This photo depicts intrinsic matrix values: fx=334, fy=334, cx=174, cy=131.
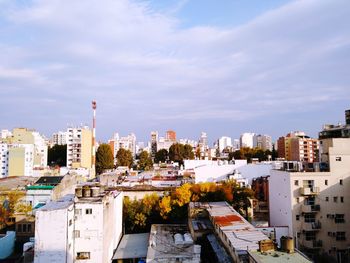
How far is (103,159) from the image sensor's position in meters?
50.7

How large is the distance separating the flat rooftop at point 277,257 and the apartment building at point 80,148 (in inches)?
1805

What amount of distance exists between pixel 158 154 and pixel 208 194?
1808 inches

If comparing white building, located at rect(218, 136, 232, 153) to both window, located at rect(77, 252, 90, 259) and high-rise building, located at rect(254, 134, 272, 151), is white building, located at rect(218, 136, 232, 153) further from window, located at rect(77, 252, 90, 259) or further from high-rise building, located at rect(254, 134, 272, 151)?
window, located at rect(77, 252, 90, 259)

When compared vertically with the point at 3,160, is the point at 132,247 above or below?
below

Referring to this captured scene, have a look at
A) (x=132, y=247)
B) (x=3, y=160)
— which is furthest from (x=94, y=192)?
(x=3, y=160)

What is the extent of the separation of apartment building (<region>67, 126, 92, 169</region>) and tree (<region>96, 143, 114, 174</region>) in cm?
400

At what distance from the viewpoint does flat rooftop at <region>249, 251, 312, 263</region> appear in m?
10.3

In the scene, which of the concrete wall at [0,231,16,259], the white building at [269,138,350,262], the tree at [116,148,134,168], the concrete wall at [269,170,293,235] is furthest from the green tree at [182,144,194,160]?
the white building at [269,138,350,262]

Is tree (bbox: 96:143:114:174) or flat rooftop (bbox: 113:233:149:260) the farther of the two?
tree (bbox: 96:143:114:174)

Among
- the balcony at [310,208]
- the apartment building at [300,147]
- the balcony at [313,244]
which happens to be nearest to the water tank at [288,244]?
the balcony at [310,208]

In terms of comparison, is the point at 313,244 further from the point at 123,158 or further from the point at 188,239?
the point at 123,158

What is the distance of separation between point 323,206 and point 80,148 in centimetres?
4372

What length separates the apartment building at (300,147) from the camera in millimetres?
55219

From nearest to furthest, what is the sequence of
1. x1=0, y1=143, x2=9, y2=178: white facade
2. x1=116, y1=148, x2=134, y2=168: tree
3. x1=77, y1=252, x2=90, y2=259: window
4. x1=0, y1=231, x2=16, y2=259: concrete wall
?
x1=77, y1=252, x2=90, y2=259: window
x1=0, y1=231, x2=16, y2=259: concrete wall
x1=0, y1=143, x2=9, y2=178: white facade
x1=116, y1=148, x2=134, y2=168: tree
